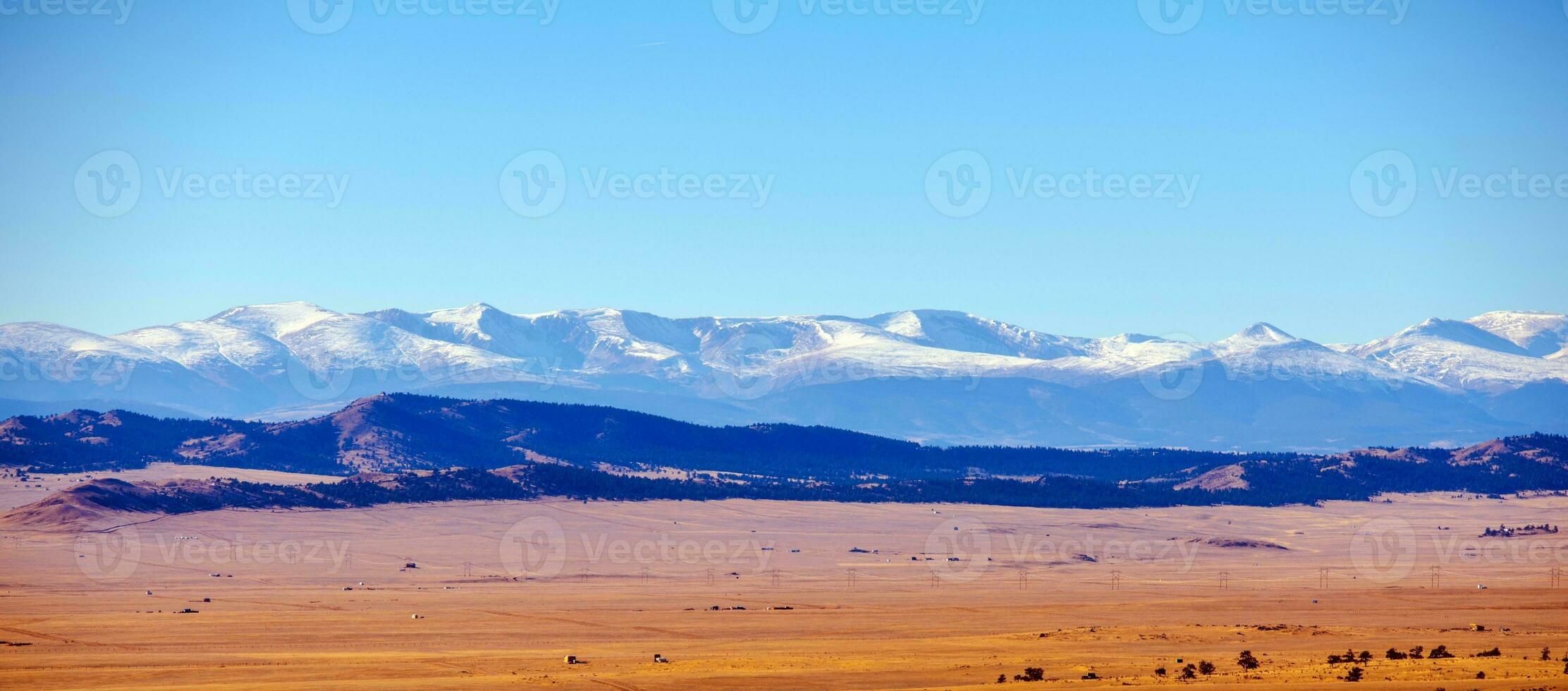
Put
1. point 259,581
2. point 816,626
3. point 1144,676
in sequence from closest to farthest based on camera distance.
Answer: point 1144,676 → point 816,626 → point 259,581

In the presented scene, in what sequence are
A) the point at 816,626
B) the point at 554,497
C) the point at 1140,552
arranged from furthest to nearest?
1. the point at 554,497
2. the point at 1140,552
3. the point at 816,626

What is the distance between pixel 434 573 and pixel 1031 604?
168ft

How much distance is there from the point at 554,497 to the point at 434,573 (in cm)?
6663

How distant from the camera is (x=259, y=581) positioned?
123688mm

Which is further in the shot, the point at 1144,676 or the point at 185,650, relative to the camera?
the point at 185,650

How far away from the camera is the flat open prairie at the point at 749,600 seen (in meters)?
74.1

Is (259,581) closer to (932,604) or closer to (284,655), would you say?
(284,655)

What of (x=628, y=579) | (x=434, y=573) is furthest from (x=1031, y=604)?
(x=434, y=573)

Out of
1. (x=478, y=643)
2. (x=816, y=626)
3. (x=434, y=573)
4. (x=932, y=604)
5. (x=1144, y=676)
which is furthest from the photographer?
(x=434, y=573)

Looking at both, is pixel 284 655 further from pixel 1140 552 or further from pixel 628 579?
pixel 1140 552

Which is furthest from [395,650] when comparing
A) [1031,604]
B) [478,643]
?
[1031,604]

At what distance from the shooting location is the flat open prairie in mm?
74125

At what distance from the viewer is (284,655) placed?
81.6m

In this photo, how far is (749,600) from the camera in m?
114
